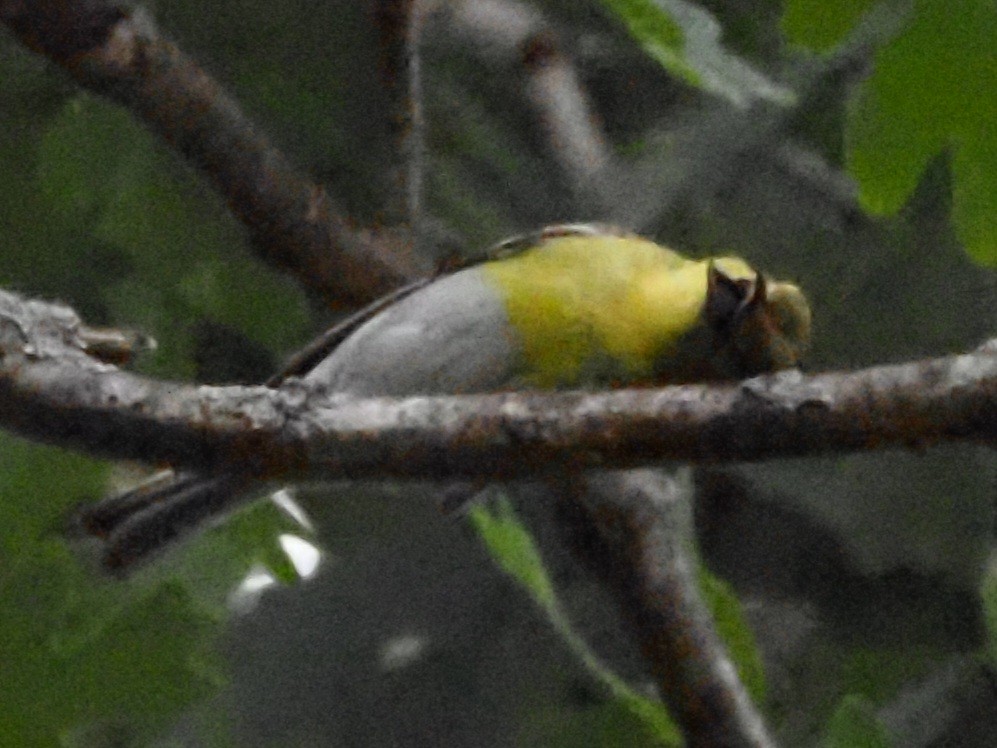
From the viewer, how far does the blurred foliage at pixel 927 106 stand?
5.50 feet

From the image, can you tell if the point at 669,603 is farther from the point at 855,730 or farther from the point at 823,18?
the point at 823,18

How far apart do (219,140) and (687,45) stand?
2.25 ft

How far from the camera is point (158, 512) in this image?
175cm

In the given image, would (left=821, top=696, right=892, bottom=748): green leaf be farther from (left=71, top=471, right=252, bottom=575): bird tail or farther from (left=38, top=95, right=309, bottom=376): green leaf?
(left=38, top=95, right=309, bottom=376): green leaf

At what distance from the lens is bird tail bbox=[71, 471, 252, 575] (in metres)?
1.74

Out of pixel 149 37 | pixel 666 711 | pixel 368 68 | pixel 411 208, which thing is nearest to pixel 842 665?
pixel 666 711

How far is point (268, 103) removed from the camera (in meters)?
2.24

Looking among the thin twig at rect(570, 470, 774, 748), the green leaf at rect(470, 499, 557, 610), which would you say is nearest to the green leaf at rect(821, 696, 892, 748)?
the thin twig at rect(570, 470, 774, 748)

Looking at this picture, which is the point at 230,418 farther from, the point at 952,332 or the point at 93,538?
the point at 952,332

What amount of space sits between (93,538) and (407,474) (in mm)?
699

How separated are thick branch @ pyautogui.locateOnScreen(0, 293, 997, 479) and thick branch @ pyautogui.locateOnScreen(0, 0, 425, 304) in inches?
29.0

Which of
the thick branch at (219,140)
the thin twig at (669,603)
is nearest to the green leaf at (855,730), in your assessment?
the thin twig at (669,603)

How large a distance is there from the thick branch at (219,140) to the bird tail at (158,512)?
1.72ft

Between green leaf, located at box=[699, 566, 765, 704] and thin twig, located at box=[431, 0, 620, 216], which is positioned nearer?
green leaf, located at box=[699, 566, 765, 704]
